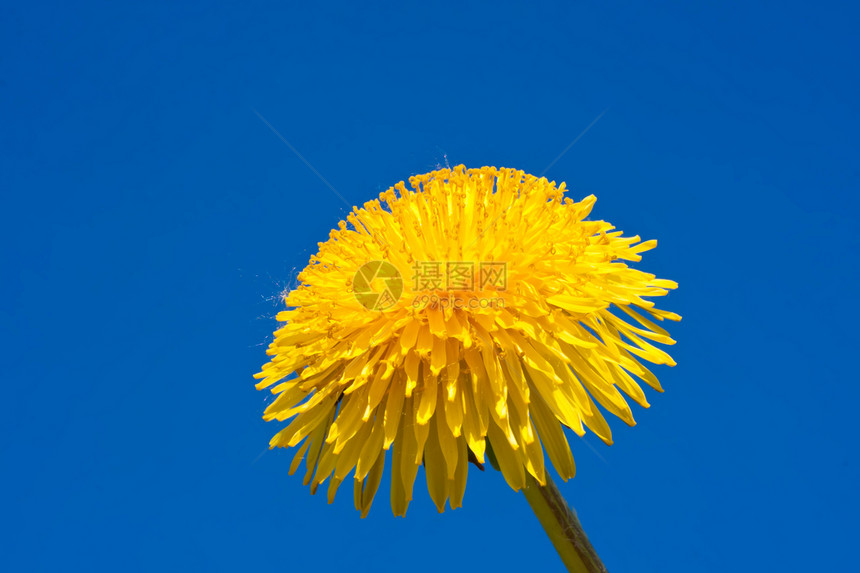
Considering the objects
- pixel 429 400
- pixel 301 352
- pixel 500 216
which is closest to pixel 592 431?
pixel 429 400

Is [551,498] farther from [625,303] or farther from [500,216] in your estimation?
[500,216]

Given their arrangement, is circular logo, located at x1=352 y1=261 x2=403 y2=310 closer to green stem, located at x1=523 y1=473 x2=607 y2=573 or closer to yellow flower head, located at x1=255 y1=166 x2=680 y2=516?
yellow flower head, located at x1=255 y1=166 x2=680 y2=516

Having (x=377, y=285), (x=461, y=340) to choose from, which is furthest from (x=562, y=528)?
(x=377, y=285)

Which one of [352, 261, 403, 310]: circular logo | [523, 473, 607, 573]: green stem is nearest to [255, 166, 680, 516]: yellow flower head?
[352, 261, 403, 310]: circular logo

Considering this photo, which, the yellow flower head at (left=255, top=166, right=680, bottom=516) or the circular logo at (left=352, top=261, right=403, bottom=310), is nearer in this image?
the yellow flower head at (left=255, top=166, right=680, bottom=516)

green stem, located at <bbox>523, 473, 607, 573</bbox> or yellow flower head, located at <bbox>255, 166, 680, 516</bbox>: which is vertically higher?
yellow flower head, located at <bbox>255, 166, 680, 516</bbox>

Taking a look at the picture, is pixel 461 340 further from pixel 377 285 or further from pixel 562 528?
pixel 562 528

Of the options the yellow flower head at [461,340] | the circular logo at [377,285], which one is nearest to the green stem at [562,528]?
the yellow flower head at [461,340]
